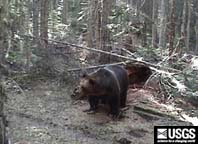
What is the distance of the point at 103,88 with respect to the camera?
8820mm

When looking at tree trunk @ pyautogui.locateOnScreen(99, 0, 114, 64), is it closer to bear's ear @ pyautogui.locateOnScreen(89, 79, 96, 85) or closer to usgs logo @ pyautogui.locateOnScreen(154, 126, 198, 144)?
bear's ear @ pyautogui.locateOnScreen(89, 79, 96, 85)

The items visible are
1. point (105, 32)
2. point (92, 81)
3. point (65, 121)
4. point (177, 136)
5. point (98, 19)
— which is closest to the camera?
point (177, 136)

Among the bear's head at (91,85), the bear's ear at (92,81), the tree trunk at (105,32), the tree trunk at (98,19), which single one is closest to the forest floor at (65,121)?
the bear's head at (91,85)

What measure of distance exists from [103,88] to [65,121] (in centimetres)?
123

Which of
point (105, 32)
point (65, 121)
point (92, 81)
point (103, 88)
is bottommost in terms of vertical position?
point (65, 121)

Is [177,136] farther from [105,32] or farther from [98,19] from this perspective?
[98,19]

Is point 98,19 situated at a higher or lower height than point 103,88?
higher

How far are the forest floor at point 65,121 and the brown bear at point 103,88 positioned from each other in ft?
1.17

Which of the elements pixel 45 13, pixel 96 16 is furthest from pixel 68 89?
pixel 45 13

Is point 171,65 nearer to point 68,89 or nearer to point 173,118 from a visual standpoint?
point 173,118

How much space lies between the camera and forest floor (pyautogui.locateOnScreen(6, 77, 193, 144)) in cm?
781

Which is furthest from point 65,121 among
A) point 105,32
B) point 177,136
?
point 105,32

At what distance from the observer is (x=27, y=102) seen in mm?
9859

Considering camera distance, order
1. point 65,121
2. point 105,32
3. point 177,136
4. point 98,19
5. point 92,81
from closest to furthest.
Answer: point 177,136
point 92,81
point 65,121
point 105,32
point 98,19
